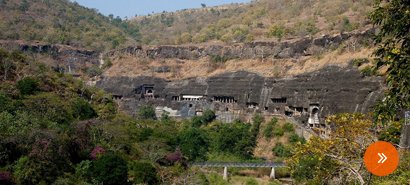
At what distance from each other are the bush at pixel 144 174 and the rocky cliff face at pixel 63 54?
5060cm

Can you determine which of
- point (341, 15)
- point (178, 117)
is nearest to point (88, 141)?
point (178, 117)

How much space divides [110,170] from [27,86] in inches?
493

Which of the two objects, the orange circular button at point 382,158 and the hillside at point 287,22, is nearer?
the orange circular button at point 382,158

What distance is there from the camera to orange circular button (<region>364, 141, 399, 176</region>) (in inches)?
249

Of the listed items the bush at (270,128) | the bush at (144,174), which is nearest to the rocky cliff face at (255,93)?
the bush at (270,128)

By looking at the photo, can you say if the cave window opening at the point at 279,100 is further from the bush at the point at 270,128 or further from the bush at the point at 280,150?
the bush at the point at 280,150

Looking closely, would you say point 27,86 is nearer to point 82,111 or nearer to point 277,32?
point 82,111

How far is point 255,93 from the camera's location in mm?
56906

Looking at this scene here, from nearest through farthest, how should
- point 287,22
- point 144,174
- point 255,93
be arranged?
point 144,174, point 255,93, point 287,22

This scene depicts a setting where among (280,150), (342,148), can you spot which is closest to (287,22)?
(280,150)

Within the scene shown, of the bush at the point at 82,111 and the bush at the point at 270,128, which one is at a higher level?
the bush at the point at 82,111

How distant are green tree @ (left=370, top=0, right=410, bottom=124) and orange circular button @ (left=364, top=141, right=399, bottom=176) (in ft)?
4.14

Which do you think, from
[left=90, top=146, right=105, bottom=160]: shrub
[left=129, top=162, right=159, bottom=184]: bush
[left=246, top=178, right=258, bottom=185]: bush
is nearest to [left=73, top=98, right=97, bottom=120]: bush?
[left=90, top=146, right=105, bottom=160]: shrub

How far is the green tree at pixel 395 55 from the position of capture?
24.1 ft
